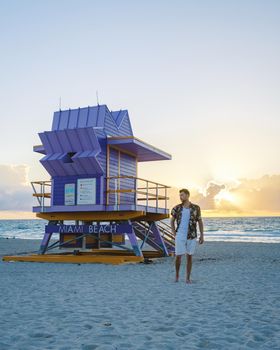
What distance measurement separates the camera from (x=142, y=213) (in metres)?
17.4

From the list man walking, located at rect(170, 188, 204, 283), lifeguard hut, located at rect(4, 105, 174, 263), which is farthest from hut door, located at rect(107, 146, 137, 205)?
man walking, located at rect(170, 188, 204, 283)

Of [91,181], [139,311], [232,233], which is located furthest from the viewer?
[232,233]

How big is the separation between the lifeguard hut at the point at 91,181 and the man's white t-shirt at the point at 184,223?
540 centimetres

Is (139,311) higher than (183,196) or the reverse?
the reverse

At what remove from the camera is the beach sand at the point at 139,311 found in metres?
5.72

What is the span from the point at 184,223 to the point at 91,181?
7.21 m

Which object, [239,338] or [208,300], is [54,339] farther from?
[208,300]

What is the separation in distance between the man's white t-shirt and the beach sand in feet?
4.09

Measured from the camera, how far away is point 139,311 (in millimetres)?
7652

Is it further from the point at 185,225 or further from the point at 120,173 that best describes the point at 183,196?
the point at 120,173

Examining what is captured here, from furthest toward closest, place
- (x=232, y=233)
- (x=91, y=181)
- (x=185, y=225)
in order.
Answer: (x=232, y=233), (x=91, y=181), (x=185, y=225)

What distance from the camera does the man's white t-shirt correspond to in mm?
10875

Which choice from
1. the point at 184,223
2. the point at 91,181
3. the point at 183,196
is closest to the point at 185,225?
the point at 184,223

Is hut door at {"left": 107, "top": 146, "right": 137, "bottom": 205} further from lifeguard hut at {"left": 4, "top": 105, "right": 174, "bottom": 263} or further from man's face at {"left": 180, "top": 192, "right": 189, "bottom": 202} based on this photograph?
man's face at {"left": 180, "top": 192, "right": 189, "bottom": 202}
